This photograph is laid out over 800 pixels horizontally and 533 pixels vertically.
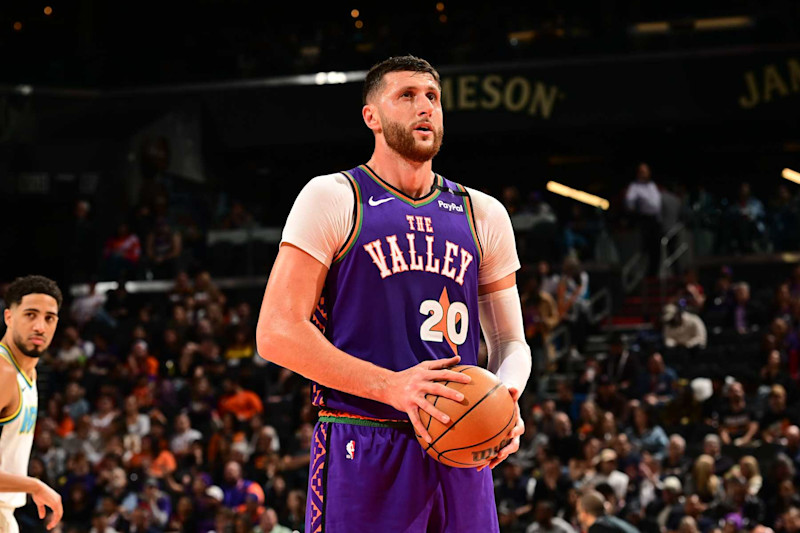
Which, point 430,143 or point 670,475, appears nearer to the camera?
point 430,143

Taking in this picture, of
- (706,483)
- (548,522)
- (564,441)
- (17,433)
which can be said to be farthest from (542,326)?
(17,433)

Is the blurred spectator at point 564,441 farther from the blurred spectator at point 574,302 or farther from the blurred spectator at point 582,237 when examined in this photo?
the blurred spectator at point 582,237

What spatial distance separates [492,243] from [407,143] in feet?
1.62

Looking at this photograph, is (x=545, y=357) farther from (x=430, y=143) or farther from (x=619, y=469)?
(x=430, y=143)

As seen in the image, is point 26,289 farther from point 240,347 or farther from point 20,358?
point 240,347

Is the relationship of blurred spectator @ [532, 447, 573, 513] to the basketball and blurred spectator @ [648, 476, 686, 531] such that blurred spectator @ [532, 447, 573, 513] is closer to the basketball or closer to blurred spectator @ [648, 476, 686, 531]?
blurred spectator @ [648, 476, 686, 531]

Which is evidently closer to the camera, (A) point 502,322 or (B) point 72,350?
(A) point 502,322

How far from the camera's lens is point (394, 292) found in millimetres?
3705

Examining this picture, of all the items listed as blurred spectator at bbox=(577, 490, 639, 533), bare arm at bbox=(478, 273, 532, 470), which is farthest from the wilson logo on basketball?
blurred spectator at bbox=(577, 490, 639, 533)

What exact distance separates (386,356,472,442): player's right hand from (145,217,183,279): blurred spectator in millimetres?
16643

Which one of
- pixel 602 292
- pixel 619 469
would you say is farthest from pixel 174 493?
pixel 602 292

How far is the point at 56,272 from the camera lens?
23047mm

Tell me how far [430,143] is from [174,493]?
10639 millimetres

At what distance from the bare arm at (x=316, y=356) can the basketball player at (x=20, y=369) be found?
8.92 feet
